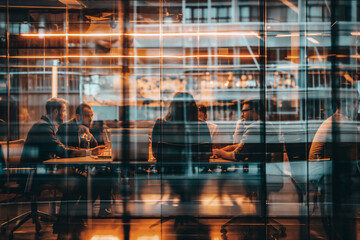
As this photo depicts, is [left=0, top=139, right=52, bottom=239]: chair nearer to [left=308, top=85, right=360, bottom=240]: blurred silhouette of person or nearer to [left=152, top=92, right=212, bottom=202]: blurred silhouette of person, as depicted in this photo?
[left=152, top=92, right=212, bottom=202]: blurred silhouette of person

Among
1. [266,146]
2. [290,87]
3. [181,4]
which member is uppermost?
[181,4]

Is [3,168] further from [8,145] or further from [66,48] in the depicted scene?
[66,48]

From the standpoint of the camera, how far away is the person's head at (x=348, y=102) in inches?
117

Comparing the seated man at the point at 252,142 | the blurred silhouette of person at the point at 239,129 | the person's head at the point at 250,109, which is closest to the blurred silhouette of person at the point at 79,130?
the seated man at the point at 252,142

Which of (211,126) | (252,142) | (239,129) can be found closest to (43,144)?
(211,126)

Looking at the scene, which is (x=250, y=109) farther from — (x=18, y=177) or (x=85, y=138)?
(x=18, y=177)

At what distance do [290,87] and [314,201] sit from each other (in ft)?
3.83

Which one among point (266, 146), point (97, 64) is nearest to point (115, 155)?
point (97, 64)

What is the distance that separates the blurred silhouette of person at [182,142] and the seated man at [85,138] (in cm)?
62

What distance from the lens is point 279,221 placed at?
3.15m

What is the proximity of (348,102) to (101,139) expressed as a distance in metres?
2.46

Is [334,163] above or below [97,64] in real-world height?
below

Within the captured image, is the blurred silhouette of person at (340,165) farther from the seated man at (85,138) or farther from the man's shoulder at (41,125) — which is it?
the man's shoulder at (41,125)

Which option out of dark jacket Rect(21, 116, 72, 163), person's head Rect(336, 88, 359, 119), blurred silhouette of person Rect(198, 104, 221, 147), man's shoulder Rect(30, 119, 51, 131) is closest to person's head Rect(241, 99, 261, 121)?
blurred silhouette of person Rect(198, 104, 221, 147)
